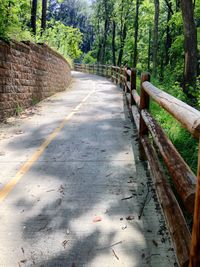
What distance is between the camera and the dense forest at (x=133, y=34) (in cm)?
1107

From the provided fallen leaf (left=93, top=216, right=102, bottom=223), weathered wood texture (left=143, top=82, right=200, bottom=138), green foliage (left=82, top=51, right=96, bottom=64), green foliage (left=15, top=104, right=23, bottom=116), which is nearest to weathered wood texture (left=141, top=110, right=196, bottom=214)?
weathered wood texture (left=143, top=82, right=200, bottom=138)

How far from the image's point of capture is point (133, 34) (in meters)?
45.4

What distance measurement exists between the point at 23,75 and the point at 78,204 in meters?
7.66

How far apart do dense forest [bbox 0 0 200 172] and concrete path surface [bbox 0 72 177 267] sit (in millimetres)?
1145

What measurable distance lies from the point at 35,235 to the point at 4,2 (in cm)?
779

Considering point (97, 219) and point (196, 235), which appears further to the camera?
point (97, 219)

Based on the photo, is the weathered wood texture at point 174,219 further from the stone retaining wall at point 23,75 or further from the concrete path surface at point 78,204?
the stone retaining wall at point 23,75

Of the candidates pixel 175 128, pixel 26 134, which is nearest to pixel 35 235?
pixel 175 128

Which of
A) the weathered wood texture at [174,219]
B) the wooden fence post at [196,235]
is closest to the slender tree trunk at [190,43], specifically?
the weathered wood texture at [174,219]

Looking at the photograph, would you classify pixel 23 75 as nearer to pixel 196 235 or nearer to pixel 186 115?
pixel 186 115

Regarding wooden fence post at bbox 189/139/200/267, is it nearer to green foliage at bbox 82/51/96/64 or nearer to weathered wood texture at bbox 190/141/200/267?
weathered wood texture at bbox 190/141/200/267

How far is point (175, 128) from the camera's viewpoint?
281 inches

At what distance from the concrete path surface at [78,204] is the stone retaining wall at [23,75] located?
2.03m

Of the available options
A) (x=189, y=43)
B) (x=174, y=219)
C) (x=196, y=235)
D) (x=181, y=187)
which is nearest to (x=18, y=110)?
(x=189, y=43)
